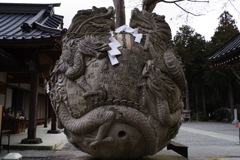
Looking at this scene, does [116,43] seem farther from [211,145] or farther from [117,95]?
[211,145]

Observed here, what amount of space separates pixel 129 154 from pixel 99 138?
17.6 inches

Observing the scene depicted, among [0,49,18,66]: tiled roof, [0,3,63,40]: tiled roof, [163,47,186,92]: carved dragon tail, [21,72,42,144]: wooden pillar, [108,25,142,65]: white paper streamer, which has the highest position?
[0,3,63,40]: tiled roof

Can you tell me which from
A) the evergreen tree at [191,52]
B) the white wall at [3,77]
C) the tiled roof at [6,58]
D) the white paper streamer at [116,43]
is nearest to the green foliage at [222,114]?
the evergreen tree at [191,52]

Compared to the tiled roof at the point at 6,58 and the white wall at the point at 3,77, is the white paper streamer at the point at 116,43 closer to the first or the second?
the tiled roof at the point at 6,58

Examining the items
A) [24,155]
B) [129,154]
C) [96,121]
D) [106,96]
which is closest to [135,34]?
[106,96]

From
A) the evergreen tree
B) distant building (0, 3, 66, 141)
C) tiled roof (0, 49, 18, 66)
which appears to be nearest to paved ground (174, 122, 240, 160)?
distant building (0, 3, 66, 141)

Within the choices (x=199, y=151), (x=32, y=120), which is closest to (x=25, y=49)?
(x=32, y=120)

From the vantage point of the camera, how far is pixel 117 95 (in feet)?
8.33

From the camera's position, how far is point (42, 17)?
9.60 meters

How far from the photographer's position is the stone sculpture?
249cm

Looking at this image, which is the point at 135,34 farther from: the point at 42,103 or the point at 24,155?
the point at 42,103

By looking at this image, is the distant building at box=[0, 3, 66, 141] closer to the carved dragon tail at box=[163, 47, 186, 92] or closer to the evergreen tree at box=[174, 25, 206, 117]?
the carved dragon tail at box=[163, 47, 186, 92]

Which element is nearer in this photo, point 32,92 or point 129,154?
point 129,154

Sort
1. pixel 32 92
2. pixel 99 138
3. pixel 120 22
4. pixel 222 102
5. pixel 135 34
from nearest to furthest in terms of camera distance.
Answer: pixel 99 138, pixel 135 34, pixel 120 22, pixel 32 92, pixel 222 102
